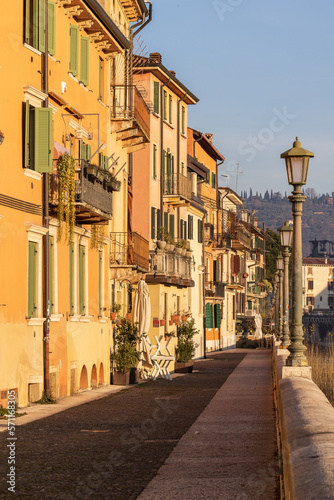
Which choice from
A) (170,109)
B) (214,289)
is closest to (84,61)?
(170,109)

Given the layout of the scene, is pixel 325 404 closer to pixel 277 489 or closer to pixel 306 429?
pixel 277 489

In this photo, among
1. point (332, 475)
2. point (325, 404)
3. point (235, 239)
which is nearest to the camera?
point (332, 475)

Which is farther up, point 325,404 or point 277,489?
point 325,404

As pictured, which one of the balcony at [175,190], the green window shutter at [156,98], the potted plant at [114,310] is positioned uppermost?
the green window shutter at [156,98]

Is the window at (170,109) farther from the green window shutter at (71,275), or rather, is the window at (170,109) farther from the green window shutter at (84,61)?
the green window shutter at (71,275)

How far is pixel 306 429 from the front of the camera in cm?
607

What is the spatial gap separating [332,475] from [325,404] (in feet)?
11.9

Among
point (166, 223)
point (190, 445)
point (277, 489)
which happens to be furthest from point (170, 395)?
point (166, 223)

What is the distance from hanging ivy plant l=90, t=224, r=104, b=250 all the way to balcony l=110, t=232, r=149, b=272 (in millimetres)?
2277

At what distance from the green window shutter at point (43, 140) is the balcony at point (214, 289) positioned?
4352 centimetres

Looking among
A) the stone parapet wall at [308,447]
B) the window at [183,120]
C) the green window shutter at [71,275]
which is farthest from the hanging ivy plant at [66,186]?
the window at [183,120]

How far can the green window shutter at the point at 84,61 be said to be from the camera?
22.7 m

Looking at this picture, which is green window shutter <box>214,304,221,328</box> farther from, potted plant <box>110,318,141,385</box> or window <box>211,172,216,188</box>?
potted plant <box>110,318,141,385</box>

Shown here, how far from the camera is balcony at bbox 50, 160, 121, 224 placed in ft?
64.3
